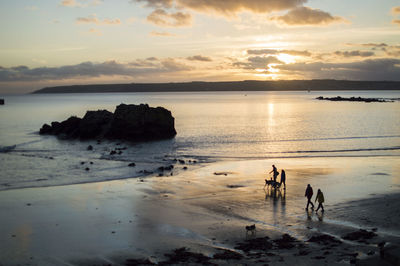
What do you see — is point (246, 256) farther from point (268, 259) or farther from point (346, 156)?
point (346, 156)

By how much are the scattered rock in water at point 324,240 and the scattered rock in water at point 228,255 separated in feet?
10.8

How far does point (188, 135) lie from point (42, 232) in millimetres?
44231

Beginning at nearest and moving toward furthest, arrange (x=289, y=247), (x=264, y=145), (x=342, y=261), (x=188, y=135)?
(x=342, y=261) → (x=289, y=247) → (x=264, y=145) → (x=188, y=135)

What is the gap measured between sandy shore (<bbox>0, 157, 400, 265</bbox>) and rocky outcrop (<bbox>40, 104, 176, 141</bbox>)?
88.4 feet

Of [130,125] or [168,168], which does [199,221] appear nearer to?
[168,168]

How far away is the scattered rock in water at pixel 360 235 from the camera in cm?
1451

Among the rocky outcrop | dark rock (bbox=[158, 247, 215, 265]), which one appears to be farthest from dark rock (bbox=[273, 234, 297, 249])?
the rocky outcrop

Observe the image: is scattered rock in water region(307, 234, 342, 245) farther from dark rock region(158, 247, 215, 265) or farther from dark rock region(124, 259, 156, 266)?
dark rock region(124, 259, 156, 266)

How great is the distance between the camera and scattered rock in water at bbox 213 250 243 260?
42.3 ft

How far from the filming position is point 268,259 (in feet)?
41.9

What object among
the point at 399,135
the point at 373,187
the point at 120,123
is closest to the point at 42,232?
the point at 373,187

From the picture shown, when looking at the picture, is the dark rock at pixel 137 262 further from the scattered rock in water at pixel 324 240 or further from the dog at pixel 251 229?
the scattered rock in water at pixel 324 240

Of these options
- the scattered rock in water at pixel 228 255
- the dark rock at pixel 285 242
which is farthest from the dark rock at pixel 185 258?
the dark rock at pixel 285 242

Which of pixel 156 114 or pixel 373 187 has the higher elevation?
pixel 156 114
